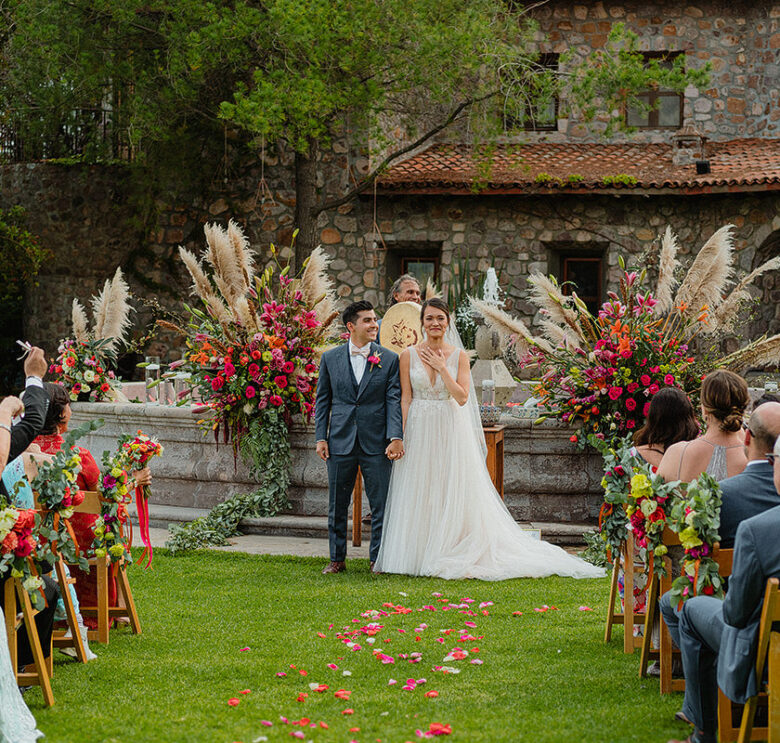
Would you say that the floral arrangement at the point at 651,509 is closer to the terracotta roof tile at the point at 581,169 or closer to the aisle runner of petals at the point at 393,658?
the aisle runner of petals at the point at 393,658

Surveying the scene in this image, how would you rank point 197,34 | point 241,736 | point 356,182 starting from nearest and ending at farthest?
1. point 241,736
2. point 197,34
3. point 356,182

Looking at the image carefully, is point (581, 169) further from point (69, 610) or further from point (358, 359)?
point (69, 610)

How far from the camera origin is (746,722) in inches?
150

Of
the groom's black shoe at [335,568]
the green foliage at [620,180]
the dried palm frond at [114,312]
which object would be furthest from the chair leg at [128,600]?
the green foliage at [620,180]

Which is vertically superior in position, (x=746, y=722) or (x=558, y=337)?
(x=558, y=337)

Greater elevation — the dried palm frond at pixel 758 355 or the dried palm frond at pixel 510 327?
the dried palm frond at pixel 510 327

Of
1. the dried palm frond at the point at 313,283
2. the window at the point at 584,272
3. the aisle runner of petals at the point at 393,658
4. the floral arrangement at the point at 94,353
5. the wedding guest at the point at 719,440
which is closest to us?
the aisle runner of petals at the point at 393,658

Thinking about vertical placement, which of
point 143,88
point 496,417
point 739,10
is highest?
point 739,10

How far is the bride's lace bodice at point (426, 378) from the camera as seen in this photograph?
7.72 m

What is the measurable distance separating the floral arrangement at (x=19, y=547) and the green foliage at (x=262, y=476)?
443cm

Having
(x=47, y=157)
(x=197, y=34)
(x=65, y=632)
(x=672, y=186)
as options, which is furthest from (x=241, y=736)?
(x=47, y=157)

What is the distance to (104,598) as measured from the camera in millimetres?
5629

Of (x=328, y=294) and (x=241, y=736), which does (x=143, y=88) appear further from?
(x=241, y=736)

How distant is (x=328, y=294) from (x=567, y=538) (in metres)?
2.93
